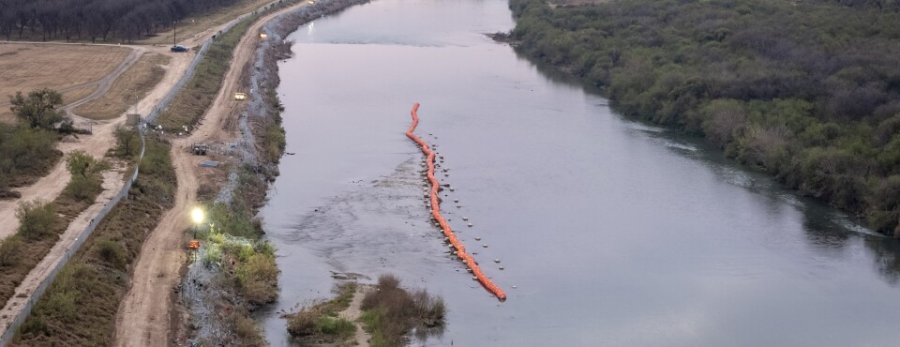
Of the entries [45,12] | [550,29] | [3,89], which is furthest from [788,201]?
[45,12]

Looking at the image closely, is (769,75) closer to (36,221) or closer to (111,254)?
(111,254)

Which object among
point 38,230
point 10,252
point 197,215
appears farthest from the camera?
point 197,215

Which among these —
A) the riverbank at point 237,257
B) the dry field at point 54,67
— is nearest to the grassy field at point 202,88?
the riverbank at point 237,257

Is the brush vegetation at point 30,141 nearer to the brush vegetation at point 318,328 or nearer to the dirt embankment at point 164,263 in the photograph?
the dirt embankment at point 164,263

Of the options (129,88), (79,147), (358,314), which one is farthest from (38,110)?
(358,314)

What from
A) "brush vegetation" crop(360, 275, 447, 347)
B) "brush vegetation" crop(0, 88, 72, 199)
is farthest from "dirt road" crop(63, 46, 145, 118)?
"brush vegetation" crop(360, 275, 447, 347)
